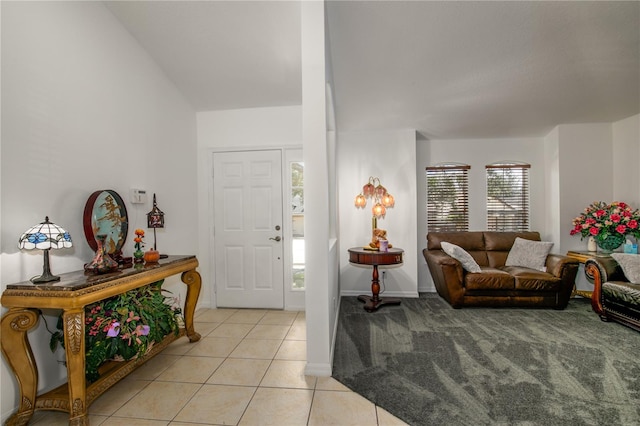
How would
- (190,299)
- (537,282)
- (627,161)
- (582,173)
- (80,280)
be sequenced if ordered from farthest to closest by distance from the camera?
1. (582,173)
2. (627,161)
3. (537,282)
4. (190,299)
5. (80,280)

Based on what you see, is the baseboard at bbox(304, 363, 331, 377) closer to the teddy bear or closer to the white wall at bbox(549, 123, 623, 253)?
the teddy bear

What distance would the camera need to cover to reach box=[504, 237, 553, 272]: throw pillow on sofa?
12.5 feet

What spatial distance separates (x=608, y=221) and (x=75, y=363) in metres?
5.35

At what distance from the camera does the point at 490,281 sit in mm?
3504

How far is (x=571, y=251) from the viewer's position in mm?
3896

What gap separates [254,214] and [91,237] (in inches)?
69.6

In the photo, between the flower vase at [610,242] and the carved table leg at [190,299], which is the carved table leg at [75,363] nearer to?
the carved table leg at [190,299]

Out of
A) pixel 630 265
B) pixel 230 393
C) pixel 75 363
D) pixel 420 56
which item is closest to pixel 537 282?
pixel 630 265

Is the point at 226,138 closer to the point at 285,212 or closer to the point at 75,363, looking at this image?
the point at 285,212

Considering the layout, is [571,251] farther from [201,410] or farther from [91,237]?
[91,237]

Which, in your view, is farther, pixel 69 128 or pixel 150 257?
pixel 150 257

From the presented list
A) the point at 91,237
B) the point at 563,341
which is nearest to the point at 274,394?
the point at 91,237

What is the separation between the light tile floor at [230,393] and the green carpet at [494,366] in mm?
218

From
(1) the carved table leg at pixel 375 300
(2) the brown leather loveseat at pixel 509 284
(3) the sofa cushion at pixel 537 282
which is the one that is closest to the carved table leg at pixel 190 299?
(1) the carved table leg at pixel 375 300
